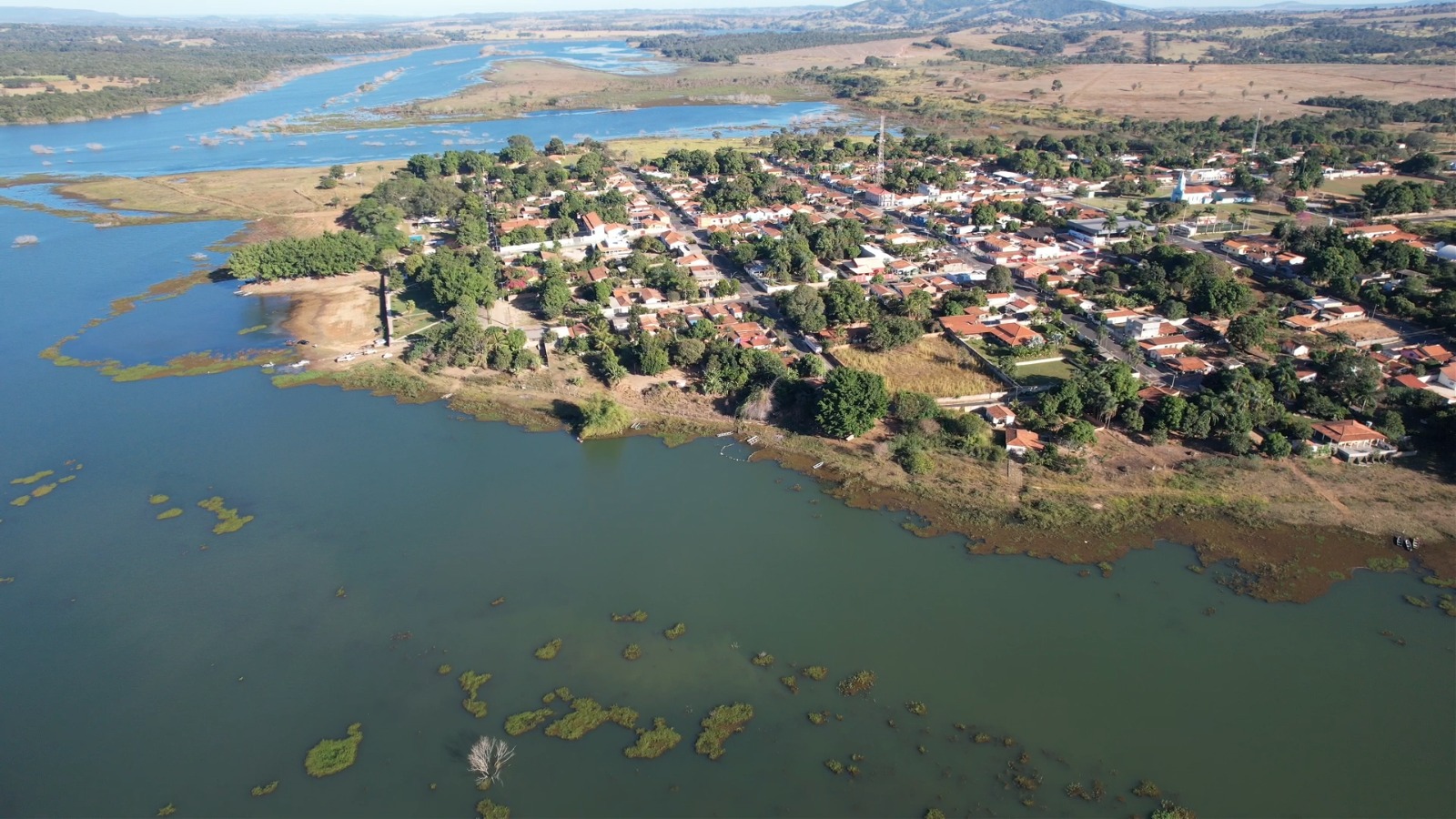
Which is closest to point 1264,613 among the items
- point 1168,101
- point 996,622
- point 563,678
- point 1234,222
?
point 996,622

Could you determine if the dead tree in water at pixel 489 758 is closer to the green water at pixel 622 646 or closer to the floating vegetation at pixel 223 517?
the green water at pixel 622 646

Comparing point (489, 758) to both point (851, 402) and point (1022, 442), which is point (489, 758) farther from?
point (1022, 442)

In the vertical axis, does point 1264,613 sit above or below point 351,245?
below

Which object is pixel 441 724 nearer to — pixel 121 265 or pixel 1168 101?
pixel 121 265

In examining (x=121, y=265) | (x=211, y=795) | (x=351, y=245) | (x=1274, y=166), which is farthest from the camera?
(x=1274, y=166)

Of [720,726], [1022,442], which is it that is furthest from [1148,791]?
[1022,442]

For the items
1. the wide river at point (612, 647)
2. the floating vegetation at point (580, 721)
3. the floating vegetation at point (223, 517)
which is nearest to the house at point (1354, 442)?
the wide river at point (612, 647)
